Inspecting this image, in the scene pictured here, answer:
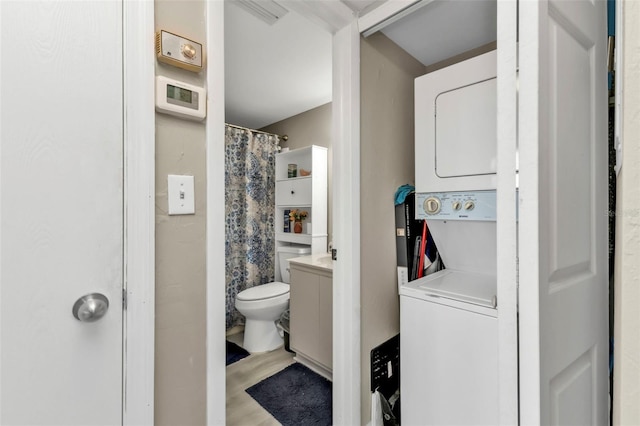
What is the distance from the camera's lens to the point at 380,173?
167cm

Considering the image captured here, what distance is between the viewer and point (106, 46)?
0.81 metres

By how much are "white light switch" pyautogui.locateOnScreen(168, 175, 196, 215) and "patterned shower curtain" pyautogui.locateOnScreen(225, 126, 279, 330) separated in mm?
2209

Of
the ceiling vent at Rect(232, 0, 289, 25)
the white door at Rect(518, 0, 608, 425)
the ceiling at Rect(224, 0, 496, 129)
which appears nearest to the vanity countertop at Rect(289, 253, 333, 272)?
the white door at Rect(518, 0, 608, 425)

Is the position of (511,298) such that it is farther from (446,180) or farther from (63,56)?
(63,56)


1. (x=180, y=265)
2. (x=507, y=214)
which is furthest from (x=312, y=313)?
(x=507, y=214)

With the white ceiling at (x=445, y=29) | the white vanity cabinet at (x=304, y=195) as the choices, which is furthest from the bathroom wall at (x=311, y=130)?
the white ceiling at (x=445, y=29)

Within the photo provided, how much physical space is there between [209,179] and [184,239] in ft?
0.72

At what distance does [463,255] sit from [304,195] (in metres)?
1.88

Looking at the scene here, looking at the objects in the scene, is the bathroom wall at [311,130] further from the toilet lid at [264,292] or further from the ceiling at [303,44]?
the toilet lid at [264,292]

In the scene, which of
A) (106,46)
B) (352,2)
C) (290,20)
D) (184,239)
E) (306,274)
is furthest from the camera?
Result: (306,274)

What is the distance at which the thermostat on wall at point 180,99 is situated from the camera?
0.88 meters

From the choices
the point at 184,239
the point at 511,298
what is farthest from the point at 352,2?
the point at 511,298

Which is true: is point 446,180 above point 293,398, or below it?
above

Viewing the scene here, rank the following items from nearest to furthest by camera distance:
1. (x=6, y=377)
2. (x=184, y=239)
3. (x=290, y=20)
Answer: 1. (x=6, y=377)
2. (x=184, y=239)
3. (x=290, y=20)
